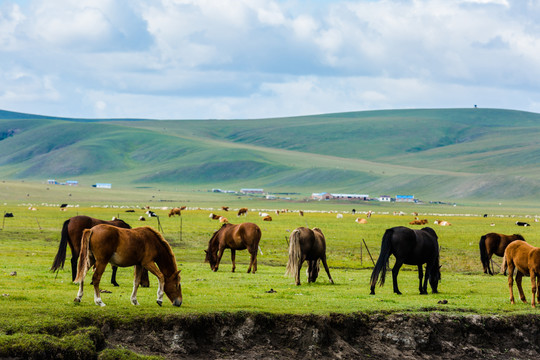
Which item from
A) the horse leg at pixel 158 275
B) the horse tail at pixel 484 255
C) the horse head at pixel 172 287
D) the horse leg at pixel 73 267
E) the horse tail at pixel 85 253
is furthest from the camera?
the horse tail at pixel 484 255

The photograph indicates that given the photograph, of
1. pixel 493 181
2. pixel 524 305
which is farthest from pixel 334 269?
pixel 493 181

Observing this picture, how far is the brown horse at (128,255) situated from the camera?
1546 centimetres

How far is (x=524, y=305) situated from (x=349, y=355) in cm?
583

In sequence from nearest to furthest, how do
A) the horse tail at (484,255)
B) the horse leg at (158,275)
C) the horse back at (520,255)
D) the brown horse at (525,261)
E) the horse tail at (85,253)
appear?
the horse tail at (85,253) < the horse leg at (158,275) < the brown horse at (525,261) < the horse back at (520,255) < the horse tail at (484,255)

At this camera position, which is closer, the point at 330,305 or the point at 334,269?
the point at 330,305

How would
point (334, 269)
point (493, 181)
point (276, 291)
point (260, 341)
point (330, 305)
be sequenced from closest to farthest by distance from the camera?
1. point (260, 341)
2. point (330, 305)
3. point (276, 291)
4. point (334, 269)
5. point (493, 181)

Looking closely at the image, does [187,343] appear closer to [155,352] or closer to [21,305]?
[155,352]

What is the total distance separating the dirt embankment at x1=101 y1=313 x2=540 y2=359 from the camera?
14953mm

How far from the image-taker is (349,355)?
15.6m

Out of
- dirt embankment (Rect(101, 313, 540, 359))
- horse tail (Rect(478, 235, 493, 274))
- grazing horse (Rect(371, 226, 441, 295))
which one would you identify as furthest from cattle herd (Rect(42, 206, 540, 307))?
horse tail (Rect(478, 235, 493, 274))

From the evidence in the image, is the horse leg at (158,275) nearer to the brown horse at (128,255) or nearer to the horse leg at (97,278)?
the brown horse at (128,255)

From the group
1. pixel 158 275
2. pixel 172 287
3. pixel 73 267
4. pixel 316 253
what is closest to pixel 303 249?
pixel 316 253

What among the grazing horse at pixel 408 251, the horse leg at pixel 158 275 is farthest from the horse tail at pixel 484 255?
the horse leg at pixel 158 275

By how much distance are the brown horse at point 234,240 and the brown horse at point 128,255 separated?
1086 cm
